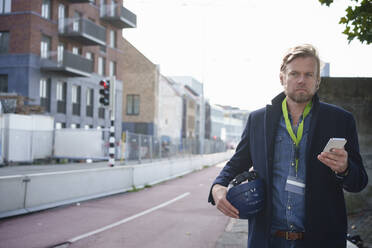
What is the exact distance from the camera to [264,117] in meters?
2.57

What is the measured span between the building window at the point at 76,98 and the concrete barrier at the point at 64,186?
18338 mm

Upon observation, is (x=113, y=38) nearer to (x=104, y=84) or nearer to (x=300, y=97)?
(x=104, y=84)

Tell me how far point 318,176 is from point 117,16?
1511 inches

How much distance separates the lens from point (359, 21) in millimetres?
6336

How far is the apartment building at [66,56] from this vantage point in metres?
23.3

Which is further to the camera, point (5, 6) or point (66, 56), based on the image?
point (66, 56)

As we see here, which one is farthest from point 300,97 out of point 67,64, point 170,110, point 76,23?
point 170,110

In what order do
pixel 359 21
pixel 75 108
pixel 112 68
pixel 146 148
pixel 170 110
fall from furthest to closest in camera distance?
1. pixel 170 110
2. pixel 112 68
3. pixel 75 108
4. pixel 146 148
5. pixel 359 21

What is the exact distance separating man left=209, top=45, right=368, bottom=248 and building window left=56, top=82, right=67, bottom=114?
30791 millimetres

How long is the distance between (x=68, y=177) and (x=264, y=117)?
31.0 ft

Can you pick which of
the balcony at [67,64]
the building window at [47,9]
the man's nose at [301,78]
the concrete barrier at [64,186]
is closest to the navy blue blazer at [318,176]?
the man's nose at [301,78]

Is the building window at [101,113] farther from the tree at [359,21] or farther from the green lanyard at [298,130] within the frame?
the green lanyard at [298,130]

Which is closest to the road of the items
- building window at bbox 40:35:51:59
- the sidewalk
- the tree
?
the sidewalk

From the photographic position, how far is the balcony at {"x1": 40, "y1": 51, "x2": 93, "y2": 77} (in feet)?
93.8
